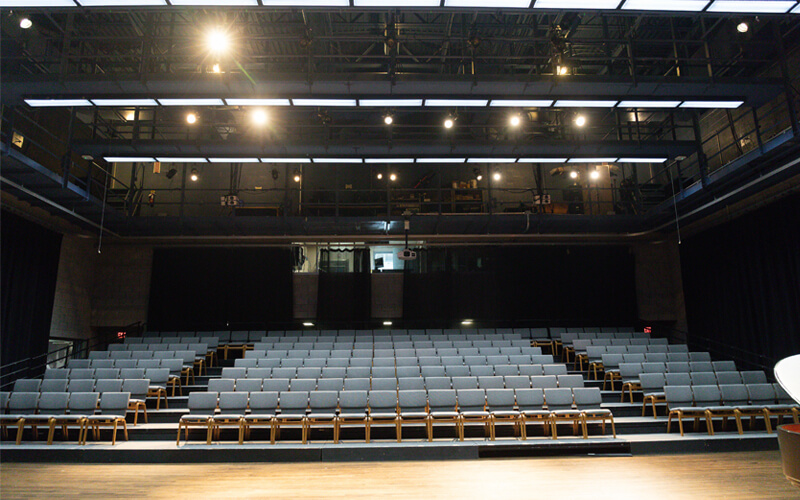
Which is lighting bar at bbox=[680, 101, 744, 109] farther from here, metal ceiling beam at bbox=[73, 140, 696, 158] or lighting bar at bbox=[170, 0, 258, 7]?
lighting bar at bbox=[170, 0, 258, 7]

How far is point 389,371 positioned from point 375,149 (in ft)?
14.1

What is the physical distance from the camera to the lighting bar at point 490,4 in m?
4.57

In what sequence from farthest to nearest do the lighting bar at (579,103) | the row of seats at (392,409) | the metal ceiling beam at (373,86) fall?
the lighting bar at (579,103) → the metal ceiling beam at (373,86) → the row of seats at (392,409)

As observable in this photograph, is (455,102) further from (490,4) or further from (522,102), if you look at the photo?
(490,4)

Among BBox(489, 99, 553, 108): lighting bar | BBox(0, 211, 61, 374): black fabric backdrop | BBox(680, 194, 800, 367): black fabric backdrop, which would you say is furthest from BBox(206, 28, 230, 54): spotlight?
BBox(680, 194, 800, 367): black fabric backdrop

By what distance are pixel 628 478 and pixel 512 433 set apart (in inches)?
79.3

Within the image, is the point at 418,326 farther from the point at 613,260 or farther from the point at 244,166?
the point at 244,166

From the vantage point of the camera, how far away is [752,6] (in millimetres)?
4762

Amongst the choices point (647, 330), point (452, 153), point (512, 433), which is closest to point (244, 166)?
point (452, 153)

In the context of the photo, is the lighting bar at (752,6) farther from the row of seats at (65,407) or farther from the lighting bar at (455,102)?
the row of seats at (65,407)

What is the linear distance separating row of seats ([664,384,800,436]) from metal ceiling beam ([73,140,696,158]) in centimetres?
448

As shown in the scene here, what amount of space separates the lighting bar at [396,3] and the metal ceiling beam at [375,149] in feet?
13.5

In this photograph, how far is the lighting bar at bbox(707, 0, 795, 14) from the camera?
4.63m

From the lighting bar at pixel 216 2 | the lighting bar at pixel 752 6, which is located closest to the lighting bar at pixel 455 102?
the lighting bar at pixel 752 6
